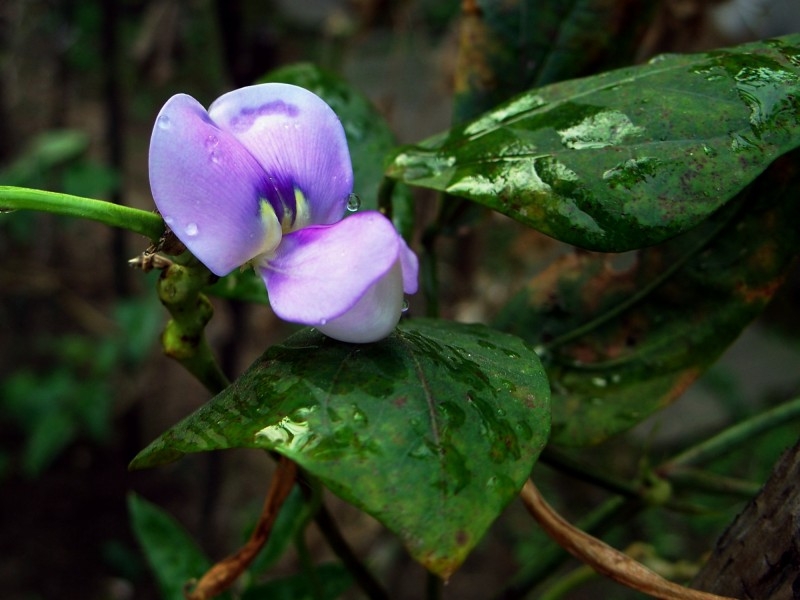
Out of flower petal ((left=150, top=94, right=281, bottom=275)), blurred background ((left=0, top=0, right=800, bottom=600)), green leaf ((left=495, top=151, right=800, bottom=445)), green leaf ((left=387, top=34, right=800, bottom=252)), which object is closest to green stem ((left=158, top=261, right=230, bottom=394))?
flower petal ((left=150, top=94, right=281, bottom=275))

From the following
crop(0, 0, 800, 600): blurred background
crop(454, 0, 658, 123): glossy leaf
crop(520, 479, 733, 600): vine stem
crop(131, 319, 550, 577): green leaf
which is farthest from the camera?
crop(0, 0, 800, 600): blurred background

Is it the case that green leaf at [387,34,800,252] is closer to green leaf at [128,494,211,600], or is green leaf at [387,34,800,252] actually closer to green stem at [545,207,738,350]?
green stem at [545,207,738,350]

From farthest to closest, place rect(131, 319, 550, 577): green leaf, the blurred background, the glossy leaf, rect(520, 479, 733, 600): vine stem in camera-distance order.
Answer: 1. the blurred background
2. the glossy leaf
3. rect(520, 479, 733, 600): vine stem
4. rect(131, 319, 550, 577): green leaf

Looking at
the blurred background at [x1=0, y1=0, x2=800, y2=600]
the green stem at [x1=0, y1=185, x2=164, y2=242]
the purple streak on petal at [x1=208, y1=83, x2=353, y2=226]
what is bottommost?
the blurred background at [x1=0, y1=0, x2=800, y2=600]

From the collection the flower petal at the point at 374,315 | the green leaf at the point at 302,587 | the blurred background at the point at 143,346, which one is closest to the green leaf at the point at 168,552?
the green leaf at the point at 302,587

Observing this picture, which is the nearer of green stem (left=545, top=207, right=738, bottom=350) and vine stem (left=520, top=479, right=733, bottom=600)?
vine stem (left=520, top=479, right=733, bottom=600)

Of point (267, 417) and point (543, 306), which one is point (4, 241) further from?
point (267, 417)

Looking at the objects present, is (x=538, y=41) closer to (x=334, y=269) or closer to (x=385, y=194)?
(x=385, y=194)

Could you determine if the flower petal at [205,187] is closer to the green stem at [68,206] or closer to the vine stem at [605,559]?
the green stem at [68,206]

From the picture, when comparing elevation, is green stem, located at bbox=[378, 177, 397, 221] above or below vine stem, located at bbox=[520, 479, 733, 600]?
above
